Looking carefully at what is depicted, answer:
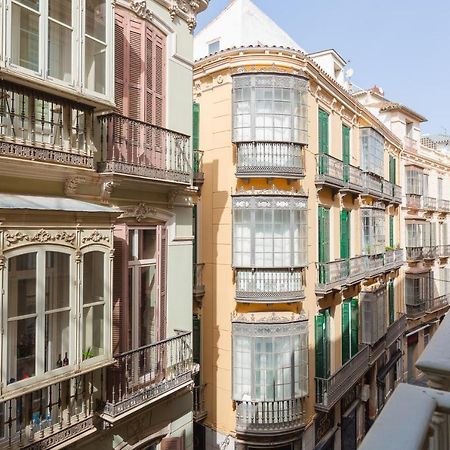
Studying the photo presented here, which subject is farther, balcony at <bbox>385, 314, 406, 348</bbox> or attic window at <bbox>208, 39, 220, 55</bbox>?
balcony at <bbox>385, 314, 406, 348</bbox>

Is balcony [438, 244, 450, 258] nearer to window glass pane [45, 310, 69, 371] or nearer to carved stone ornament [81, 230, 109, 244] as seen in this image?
carved stone ornament [81, 230, 109, 244]

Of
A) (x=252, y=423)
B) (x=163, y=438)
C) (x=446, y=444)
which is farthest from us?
(x=252, y=423)

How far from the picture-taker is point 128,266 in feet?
23.8

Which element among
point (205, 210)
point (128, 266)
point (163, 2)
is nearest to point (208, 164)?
point (205, 210)

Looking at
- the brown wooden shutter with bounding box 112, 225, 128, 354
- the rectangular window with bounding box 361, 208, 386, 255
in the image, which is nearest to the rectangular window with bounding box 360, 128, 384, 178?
the rectangular window with bounding box 361, 208, 386, 255

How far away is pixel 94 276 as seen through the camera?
611 centimetres

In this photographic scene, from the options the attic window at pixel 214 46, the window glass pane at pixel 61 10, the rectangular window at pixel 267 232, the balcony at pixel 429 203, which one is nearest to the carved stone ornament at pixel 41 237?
the window glass pane at pixel 61 10

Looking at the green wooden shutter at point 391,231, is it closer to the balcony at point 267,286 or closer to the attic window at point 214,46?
the balcony at point 267,286

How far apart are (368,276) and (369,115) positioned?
783cm

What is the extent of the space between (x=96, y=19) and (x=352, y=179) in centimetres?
1398

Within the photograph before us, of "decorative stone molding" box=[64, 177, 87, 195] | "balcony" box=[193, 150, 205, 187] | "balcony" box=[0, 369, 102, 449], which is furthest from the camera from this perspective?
"balcony" box=[193, 150, 205, 187]

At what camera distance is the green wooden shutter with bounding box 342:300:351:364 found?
56.5ft

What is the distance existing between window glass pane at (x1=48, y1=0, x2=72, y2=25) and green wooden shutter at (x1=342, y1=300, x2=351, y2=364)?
583 inches

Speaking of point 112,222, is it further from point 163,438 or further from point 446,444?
point 446,444
